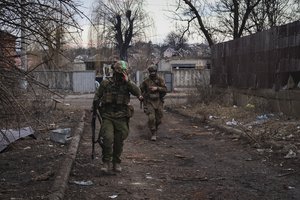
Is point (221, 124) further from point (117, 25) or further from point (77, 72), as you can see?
point (117, 25)

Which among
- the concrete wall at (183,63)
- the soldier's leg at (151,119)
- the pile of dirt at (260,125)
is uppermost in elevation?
the concrete wall at (183,63)

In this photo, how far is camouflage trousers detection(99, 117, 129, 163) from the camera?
28.7ft

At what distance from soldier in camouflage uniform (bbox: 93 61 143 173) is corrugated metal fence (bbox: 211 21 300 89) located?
691cm

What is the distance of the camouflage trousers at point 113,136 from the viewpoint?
8.74 metres

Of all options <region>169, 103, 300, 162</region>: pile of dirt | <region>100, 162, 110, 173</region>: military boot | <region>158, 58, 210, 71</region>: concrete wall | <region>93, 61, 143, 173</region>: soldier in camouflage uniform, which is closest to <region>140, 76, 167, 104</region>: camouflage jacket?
<region>169, 103, 300, 162</region>: pile of dirt

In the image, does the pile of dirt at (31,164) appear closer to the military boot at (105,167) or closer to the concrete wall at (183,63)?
the military boot at (105,167)

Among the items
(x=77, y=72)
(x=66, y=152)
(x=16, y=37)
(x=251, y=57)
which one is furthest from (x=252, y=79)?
(x=77, y=72)

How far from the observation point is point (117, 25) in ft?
183

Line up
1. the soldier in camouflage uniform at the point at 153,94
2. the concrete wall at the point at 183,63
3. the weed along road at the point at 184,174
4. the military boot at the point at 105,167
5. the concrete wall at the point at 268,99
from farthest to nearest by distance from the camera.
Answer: the concrete wall at the point at 183,63 < the concrete wall at the point at 268,99 < the soldier in camouflage uniform at the point at 153,94 < the military boot at the point at 105,167 < the weed along road at the point at 184,174

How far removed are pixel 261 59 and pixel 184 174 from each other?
9.57 m

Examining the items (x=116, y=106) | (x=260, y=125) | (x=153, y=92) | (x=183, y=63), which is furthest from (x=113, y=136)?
(x=183, y=63)

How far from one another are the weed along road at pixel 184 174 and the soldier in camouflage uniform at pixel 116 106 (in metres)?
0.48

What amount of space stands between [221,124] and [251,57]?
13.7 ft

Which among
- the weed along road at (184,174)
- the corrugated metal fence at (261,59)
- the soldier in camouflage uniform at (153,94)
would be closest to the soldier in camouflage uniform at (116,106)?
the weed along road at (184,174)
